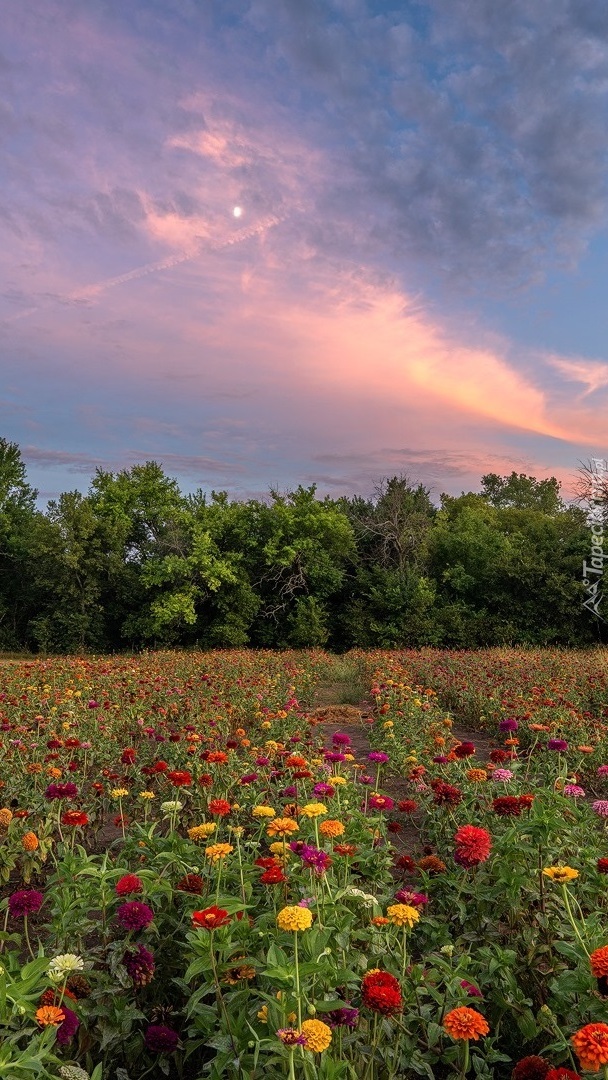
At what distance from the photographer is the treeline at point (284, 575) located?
27000 millimetres

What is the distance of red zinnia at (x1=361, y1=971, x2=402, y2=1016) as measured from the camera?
1.70 m

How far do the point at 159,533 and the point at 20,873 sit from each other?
2849cm

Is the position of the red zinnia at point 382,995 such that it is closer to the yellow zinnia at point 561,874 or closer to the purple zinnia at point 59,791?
the yellow zinnia at point 561,874

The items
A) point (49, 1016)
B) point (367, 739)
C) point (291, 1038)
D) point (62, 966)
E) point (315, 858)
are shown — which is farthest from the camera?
point (367, 739)

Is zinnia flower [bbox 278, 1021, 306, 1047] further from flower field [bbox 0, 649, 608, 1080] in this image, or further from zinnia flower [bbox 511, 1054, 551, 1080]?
zinnia flower [bbox 511, 1054, 551, 1080]

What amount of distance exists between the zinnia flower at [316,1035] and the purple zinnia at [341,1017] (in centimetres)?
33

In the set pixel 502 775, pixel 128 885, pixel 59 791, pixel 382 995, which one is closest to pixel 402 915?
pixel 382 995

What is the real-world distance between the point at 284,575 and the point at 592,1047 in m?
29.0

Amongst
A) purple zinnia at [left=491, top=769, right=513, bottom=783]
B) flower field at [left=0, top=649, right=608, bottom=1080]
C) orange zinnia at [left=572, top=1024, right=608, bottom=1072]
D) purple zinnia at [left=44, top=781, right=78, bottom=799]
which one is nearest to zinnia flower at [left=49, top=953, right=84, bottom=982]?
flower field at [left=0, top=649, right=608, bottom=1080]

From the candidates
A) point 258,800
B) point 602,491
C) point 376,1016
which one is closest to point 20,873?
point 258,800

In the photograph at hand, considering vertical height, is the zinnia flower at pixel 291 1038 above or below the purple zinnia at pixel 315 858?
below

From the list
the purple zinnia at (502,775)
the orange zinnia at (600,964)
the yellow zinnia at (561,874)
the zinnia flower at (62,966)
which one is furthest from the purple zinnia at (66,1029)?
the purple zinnia at (502,775)

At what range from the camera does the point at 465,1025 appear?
1.69 meters

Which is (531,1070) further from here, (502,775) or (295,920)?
(502,775)
